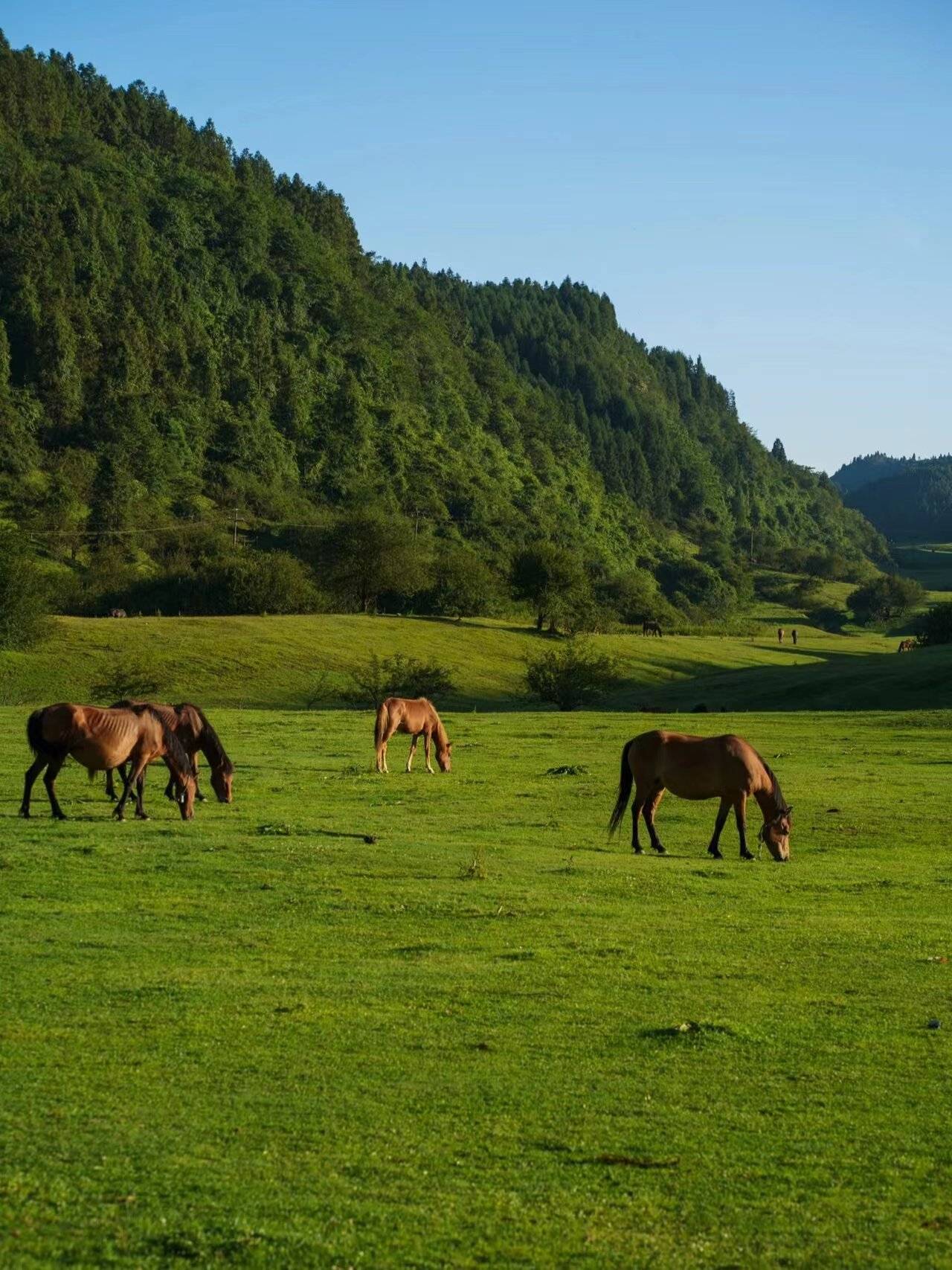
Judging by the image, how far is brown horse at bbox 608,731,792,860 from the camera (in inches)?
814

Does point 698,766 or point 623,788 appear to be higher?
point 698,766

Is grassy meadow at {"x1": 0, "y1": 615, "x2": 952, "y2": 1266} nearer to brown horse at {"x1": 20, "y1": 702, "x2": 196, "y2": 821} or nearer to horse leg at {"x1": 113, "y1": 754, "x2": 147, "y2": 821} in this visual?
horse leg at {"x1": 113, "y1": 754, "x2": 147, "y2": 821}

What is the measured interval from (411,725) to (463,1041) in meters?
20.7

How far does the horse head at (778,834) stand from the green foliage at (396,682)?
150 ft

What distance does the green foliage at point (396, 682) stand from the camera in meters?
67.1

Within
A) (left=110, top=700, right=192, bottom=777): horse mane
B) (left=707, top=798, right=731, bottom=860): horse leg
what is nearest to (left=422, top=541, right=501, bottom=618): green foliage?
(left=110, top=700, right=192, bottom=777): horse mane

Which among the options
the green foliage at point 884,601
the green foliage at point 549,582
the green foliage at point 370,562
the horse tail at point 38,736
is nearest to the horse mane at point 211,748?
Answer: the horse tail at point 38,736

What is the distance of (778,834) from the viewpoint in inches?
806

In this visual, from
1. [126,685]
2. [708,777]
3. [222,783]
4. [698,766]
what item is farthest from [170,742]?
[126,685]

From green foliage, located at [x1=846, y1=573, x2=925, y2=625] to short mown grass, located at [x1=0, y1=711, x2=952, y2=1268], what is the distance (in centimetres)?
15672

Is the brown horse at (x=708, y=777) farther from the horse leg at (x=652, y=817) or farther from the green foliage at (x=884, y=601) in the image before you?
the green foliage at (x=884, y=601)

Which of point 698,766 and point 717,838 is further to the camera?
point 698,766

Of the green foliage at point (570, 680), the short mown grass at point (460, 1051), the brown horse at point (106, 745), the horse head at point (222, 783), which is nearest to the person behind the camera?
the short mown grass at point (460, 1051)

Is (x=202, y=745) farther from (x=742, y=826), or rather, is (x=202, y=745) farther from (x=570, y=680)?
(x=570, y=680)
